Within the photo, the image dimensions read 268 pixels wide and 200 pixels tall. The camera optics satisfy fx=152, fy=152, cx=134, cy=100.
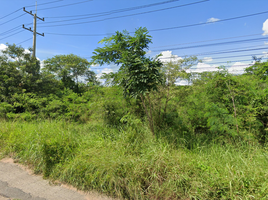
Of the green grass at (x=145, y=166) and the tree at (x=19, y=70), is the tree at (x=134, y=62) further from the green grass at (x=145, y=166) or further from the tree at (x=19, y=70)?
the tree at (x=19, y=70)

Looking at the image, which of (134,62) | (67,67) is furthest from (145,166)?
(67,67)

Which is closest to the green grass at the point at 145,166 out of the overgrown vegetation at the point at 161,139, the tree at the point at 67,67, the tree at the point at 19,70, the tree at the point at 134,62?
the overgrown vegetation at the point at 161,139

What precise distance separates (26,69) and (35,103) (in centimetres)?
323

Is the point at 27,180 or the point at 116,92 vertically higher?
the point at 116,92

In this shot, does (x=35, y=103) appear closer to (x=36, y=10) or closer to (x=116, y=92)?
(x=116, y=92)

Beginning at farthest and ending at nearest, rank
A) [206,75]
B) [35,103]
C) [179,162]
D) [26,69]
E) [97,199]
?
[26,69]
[35,103]
[206,75]
[179,162]
[97,199]

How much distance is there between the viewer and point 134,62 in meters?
3.83

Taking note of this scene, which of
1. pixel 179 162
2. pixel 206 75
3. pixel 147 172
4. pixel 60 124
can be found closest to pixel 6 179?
pixel 60 124

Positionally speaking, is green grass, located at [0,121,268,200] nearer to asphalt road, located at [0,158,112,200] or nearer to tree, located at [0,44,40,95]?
asphalt road, located at [0,158,112,200]

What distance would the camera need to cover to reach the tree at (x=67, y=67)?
21523 millimetres

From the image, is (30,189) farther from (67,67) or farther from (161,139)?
A: (67,67)

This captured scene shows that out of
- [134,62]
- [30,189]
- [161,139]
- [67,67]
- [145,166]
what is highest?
[67,67]

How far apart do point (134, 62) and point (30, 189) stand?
12.2 ft

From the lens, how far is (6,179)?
372 centimetres
